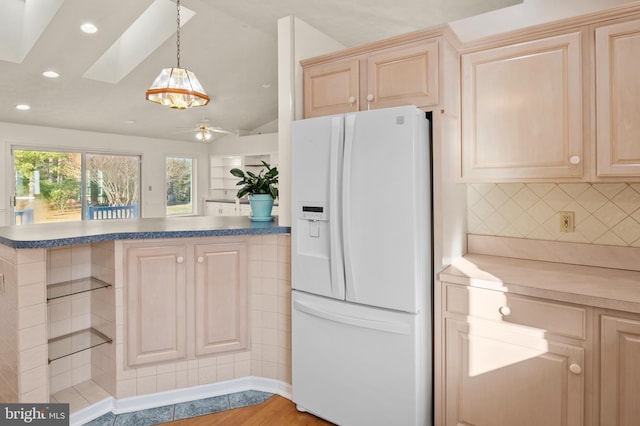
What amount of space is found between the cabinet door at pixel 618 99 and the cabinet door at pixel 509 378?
0.84m

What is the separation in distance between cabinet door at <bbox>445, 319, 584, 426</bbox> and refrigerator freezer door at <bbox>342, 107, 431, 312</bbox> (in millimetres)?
304

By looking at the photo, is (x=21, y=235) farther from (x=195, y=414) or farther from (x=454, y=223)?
(x=454, y=223)

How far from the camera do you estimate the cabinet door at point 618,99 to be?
1.68 meters

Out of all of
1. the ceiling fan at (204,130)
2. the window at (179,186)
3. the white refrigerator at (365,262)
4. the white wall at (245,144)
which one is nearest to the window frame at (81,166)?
the window at (179,186)

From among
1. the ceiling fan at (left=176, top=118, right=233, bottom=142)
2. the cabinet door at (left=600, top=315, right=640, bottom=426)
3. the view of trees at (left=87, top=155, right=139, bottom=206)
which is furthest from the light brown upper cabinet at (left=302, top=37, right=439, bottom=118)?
the view of trees at (left=87, top=155, right=139, bottom=206)

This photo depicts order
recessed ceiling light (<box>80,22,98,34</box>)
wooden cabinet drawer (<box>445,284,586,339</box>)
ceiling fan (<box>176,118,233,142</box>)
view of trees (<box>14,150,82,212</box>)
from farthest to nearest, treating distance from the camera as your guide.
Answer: view of trees (<box>14,150,82,212</box>)
ceiling fan (<box>176,118,233,142</box>)
recessed ceiling light (<box>80,22,98,34</box>)
wooden cabinet drawer (<box>445,284,586,339</box>)

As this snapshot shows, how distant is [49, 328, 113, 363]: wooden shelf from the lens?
2248 millimetres

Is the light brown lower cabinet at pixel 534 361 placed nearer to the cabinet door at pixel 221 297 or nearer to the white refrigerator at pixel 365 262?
the white refrigerator at pixel 365 262

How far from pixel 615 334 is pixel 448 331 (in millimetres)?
648

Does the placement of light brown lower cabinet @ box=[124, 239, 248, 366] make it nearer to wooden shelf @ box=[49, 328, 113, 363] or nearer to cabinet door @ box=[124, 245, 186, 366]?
cabinet door @ box=[124, 245, 186, 366]

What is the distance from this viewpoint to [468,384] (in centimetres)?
182

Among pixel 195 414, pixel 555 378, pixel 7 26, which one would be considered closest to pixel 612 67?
pixel 555 378

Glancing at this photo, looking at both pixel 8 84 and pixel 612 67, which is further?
pixel 8 84

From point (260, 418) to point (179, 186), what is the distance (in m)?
7.51
